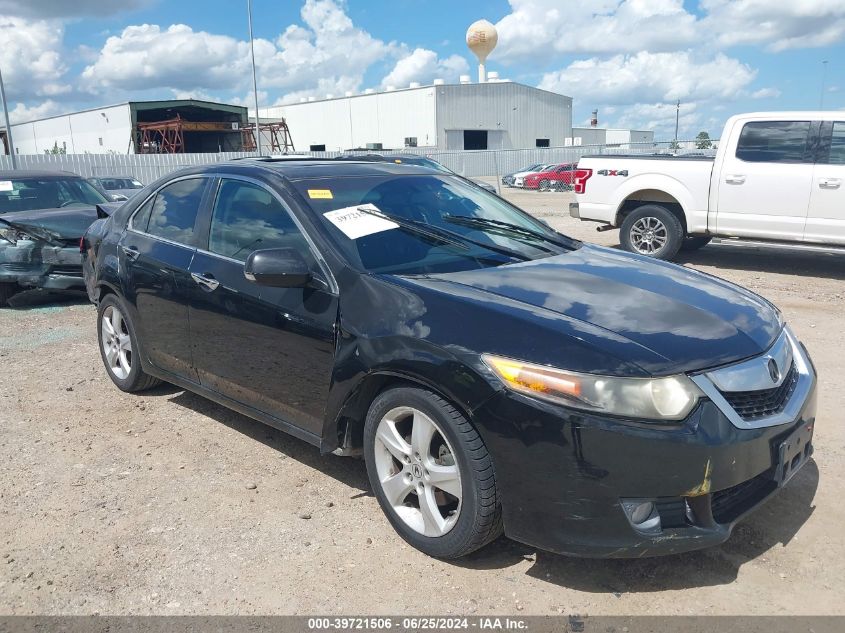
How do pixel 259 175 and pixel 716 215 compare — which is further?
pixel 716 215

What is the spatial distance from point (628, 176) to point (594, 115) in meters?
64.1

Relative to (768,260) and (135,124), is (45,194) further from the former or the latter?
(135,124)

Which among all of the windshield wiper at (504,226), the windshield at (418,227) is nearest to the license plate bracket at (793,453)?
the windshield at (418,227)

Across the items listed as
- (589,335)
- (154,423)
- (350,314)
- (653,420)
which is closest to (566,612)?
(653,420)

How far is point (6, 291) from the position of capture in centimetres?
837

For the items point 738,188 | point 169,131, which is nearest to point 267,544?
point 738,188

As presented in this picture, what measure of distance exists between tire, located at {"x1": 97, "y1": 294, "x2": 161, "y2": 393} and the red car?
2931cm

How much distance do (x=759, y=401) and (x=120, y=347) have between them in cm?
420

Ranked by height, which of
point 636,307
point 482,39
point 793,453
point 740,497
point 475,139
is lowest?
point 740,497

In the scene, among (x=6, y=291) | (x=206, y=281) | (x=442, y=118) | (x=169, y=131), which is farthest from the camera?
(x=442, y=118)

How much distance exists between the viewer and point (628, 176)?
10.1 metres

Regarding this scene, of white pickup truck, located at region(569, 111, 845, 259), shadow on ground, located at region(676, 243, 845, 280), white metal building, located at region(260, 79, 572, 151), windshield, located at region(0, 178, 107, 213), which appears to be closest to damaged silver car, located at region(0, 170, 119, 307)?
windshield, located at region(0, 178, 107, 213)

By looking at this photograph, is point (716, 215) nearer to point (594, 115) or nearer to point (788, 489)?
point (788, 489)

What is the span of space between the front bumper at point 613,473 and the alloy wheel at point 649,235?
768 cm
